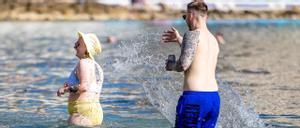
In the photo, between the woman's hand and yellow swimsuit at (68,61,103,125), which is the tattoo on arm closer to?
the woman's hand

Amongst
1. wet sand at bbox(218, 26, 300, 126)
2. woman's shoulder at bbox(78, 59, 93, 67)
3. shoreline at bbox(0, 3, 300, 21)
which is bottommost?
shoreline at bbox(0, 3, 300, 21)

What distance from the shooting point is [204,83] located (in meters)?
8.36

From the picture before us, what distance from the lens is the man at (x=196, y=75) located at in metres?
8.25

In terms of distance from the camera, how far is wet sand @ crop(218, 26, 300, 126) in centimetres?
1367

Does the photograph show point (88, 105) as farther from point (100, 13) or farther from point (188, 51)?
point (100, 13)

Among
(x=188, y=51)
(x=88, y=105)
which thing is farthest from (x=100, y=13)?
(x=188, y=51)

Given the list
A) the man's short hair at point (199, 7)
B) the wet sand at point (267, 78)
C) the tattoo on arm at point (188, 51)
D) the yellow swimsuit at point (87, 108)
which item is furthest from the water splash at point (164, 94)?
the man's short hair at point (199, 7)

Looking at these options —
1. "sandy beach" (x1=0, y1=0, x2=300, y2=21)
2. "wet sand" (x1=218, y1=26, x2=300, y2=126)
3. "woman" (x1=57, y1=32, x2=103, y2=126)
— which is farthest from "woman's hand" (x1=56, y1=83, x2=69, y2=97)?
Answer: "sandy beach" (x1=0, y1=0, x2=300, y2=21)

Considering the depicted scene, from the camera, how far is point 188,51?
27.1 ft

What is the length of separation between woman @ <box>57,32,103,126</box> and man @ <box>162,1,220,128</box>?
2.27 metres

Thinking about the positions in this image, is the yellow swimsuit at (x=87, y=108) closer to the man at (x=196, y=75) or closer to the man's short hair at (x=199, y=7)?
the man at (x=196, y=75)

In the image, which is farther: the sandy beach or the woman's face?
the sandy beach

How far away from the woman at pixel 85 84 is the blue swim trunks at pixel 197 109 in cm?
233

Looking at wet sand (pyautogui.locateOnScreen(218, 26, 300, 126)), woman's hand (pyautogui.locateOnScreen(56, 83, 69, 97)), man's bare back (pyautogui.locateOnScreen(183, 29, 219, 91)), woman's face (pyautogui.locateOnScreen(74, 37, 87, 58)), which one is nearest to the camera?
man's bare back (pyautogui.locateOnScreen(183, 29, 219, 91))
